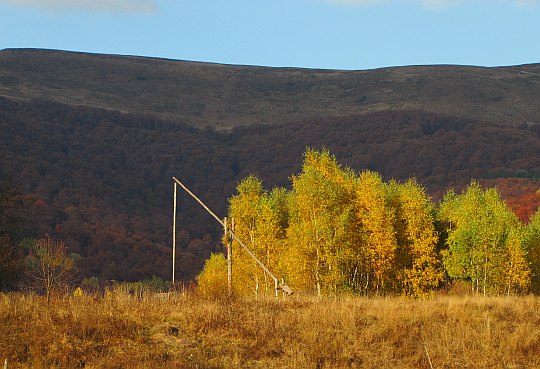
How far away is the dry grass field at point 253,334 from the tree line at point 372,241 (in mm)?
24626

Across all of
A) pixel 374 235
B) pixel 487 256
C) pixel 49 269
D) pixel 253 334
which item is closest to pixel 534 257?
pixel 487 256

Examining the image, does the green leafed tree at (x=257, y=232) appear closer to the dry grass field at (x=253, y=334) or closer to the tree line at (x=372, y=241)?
the tree line at (x=372, y=241)

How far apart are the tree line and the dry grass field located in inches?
970

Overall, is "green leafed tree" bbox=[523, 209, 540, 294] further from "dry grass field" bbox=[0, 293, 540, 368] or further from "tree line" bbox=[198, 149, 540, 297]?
"dry grass field" bbox=[0, 293, 540, 368]

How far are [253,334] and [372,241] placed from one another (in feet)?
109

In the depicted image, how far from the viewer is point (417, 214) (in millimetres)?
65438

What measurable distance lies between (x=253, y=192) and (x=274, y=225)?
8.64 meters

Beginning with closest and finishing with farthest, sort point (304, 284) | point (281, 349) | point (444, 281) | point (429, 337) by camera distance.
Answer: point (281, 349) < point (429, 337) < point (304, 284) < point (444, 281)

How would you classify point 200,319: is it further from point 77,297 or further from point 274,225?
point 274,225

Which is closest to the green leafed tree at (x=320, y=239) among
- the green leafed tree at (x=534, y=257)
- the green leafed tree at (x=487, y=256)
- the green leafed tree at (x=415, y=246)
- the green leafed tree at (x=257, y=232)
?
the green leafed tree at (x=415, y=246)

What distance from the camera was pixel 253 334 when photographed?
29547mm

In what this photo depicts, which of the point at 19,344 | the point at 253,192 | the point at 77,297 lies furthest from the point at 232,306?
the point at 253,192

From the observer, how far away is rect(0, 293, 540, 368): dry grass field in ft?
88.0

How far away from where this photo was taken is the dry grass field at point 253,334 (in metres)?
26.8
